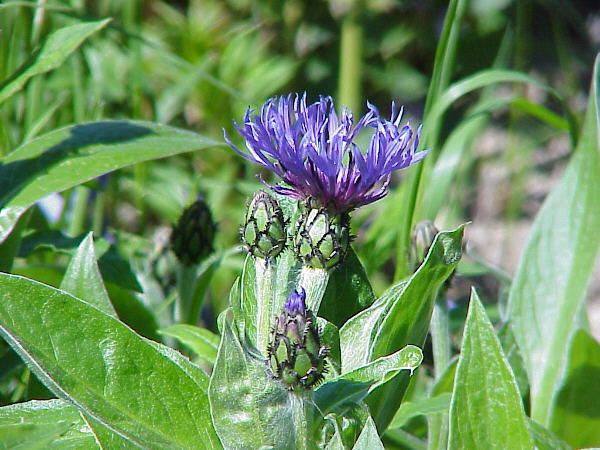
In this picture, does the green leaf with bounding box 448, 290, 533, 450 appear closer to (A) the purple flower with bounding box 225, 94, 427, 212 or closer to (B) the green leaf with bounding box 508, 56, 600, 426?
(A) the purple flower with bounding box 225, 94, 427, 212

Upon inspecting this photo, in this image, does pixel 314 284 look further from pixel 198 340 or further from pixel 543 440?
pixel 543 440

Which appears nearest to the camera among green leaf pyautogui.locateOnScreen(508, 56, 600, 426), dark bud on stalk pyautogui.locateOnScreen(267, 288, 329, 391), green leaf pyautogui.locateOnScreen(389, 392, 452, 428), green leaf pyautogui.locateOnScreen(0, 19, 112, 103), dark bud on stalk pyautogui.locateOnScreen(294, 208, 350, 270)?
dark bud on stalk pyautogui.locateOnScreen(267, 288, 329, 391)

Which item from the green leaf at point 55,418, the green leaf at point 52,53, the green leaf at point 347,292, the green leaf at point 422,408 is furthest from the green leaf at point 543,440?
the green leaf at point 52,53

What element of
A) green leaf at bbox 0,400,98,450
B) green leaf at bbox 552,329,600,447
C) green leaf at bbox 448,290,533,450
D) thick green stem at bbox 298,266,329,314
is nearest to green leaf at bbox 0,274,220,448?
green leaf at bbox 0,400,98,450

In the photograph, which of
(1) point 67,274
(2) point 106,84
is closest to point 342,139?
(1) point 67,274

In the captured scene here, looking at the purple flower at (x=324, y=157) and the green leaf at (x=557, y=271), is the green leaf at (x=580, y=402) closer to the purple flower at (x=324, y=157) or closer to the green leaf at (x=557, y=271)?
the green leaf at (x=557, y=271)

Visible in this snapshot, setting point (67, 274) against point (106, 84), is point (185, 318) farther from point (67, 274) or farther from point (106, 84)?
point (106, 84)

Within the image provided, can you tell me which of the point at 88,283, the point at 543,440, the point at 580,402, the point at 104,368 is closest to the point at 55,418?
the point at 104,368
